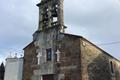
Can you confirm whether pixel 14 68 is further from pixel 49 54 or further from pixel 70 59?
pixel 70 59

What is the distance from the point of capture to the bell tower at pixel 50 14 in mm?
19656

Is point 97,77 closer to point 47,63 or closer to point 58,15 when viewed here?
point 47,63

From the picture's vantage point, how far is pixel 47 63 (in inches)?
765

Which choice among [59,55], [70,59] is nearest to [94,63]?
[70,59]

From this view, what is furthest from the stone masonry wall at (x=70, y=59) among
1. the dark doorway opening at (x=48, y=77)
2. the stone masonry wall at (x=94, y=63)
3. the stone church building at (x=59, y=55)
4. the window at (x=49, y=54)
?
the window at (x=49, y=54)

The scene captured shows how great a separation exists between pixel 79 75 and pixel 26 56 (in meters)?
6.41

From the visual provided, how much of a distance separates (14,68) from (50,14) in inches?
240

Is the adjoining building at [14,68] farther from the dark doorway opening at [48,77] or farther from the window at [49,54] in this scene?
A: the window at [49,54]

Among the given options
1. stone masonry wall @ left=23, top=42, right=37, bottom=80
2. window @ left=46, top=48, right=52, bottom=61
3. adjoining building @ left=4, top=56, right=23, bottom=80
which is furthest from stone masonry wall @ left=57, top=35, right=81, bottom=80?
adjoining building @ left=4, top=56, right=23, bottom=80

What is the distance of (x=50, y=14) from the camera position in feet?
67.7

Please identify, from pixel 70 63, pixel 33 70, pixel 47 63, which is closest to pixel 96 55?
pixel 70 63

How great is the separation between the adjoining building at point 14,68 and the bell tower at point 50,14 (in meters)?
3.85

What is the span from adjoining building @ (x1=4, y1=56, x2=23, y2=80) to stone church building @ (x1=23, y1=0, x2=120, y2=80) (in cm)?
53

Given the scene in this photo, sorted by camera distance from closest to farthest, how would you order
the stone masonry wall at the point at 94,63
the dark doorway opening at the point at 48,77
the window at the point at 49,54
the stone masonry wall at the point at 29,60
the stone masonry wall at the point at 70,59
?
the stone masonry wall at the point at 70,59, the stone masonry wall at the point at 94,63, the dark doorway opening at the point at 48,77, the window at the point at 49,54, the stone masonry wall at the point at 29,60
